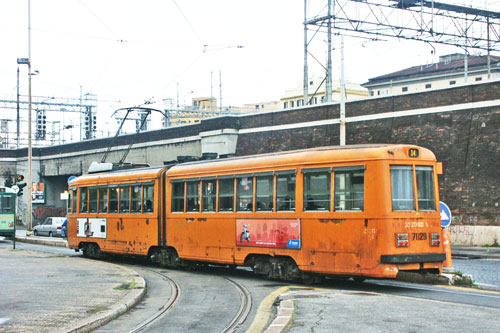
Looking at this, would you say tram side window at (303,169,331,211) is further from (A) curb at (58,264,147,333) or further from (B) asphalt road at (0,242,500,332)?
(A) curb at (58,264,147,333)

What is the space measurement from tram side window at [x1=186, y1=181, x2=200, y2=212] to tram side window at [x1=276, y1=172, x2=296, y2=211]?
3161 mm

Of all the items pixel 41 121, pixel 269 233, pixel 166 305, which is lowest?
pixel 166 305

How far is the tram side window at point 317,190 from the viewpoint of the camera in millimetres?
14062

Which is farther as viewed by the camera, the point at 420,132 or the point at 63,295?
the point at 420,132

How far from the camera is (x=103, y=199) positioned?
22.2 meters

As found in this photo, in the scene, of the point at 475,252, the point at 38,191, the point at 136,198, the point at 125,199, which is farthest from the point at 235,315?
the point at 38,191

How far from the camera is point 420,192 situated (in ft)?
45.1

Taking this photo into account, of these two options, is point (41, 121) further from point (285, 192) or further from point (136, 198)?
point (285, 192)

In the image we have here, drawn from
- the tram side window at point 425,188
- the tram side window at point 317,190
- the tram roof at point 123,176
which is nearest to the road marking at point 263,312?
the tram side window at point 317,190

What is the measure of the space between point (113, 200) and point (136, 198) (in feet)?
5.53

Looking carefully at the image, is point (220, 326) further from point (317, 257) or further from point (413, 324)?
point (317, 257)

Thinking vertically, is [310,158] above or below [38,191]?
below

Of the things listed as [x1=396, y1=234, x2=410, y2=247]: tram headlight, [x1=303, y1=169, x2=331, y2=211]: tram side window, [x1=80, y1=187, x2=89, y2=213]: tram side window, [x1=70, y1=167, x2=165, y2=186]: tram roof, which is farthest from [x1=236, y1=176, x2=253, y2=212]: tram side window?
[x1=80, y1=187, x2=89, y2=213]: tram side window

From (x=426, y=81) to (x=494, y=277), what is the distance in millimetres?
64627
